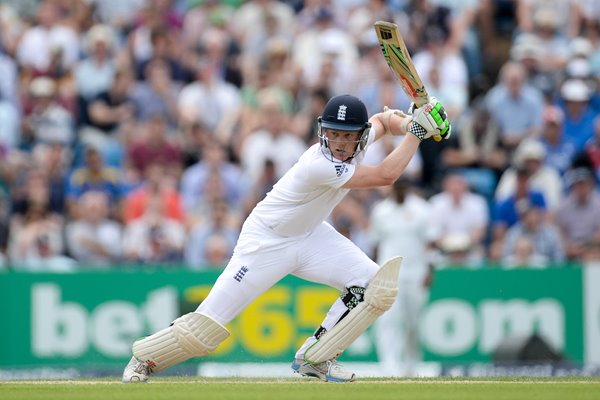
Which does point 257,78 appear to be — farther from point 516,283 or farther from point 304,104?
point 516,283

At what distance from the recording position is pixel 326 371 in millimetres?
8727

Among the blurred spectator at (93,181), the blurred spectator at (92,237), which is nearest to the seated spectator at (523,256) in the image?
the blurred spectator at (92,237)

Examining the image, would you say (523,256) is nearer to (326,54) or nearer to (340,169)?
(326,54)

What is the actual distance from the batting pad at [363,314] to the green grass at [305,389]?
218 millimetres

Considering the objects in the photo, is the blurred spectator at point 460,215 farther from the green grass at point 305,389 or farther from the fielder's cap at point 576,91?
the green grass at point 305,389

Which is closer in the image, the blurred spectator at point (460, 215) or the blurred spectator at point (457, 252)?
the blurred spectator at point (457, 252)

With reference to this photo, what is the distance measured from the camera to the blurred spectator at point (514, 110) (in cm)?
1512

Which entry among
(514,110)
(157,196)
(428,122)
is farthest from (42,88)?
(428,122)

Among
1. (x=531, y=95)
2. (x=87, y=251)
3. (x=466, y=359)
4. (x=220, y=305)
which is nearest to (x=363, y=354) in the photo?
(x=466, y=359)

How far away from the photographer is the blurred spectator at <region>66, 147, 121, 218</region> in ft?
46.7

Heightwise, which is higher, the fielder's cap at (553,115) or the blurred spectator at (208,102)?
the blurred spectator at (208,102)

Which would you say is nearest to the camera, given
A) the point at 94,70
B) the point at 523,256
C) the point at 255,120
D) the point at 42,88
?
the point at 523,256

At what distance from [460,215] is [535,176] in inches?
37.5

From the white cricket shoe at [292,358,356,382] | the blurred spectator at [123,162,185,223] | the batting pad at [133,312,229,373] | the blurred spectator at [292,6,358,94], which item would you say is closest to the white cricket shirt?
the batting pad at [133,312,229,373]
